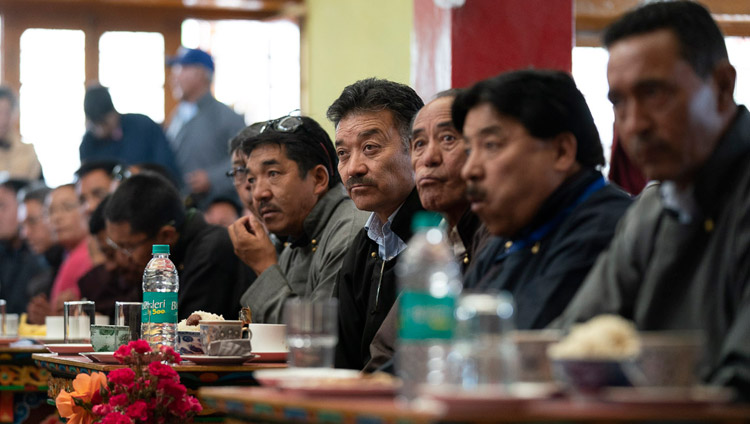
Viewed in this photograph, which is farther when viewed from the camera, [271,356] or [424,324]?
[271,356]

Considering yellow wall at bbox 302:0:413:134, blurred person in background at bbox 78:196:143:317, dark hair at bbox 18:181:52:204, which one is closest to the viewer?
blurred person in background at bbox 78:196:143:317

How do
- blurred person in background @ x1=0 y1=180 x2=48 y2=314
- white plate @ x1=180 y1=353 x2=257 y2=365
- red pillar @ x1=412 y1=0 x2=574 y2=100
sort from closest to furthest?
white plate @ x1=180 y1=353 x2=257 y2=365 → red pillar @ x1=412 y1=0 x2=574 y2=100 → blurred person in background @ x1=0 y1=180 x2=48 y2=314

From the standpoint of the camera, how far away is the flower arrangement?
2.72 metres

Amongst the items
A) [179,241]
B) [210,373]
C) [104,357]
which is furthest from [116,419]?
[179,241]

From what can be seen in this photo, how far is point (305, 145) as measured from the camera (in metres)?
4.16

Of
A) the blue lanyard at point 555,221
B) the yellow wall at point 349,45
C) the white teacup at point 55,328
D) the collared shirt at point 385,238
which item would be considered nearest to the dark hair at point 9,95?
the yellow wall at point 349,45

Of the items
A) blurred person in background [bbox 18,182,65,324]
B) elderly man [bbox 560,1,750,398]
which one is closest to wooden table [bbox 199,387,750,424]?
elderly man [bbox 560,1,750,398]

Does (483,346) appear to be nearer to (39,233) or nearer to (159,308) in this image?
(159,308)

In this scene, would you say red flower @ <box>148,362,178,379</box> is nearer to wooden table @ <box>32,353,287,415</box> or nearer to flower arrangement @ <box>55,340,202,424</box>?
flower arrangement @ <box>55,340,202,424</box>

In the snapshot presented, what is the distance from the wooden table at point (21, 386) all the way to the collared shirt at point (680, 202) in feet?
9.16

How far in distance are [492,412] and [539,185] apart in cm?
94

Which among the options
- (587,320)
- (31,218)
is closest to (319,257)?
(587,320)

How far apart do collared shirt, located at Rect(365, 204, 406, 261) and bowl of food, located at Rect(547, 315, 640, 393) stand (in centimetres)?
179

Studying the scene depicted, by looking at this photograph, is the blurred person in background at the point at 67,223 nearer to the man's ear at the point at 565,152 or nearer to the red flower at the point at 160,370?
the red flower at the point at 160,370
